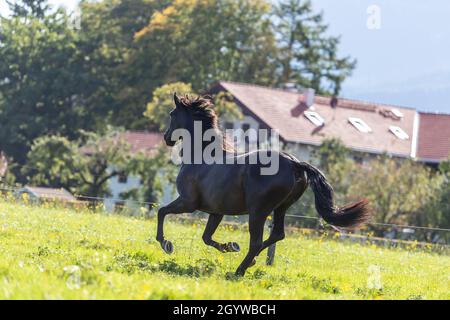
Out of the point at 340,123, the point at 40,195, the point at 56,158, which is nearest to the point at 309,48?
the point at 340,123

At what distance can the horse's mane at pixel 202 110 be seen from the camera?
45.9ft

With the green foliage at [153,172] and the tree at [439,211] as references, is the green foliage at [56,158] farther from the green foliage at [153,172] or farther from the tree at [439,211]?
the tree at [439,211]

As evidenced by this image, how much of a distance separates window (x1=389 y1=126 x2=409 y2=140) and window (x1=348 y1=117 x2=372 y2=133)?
174 centimetres

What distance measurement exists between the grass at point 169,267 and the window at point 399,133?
43606 millimetres

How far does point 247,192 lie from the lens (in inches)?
483

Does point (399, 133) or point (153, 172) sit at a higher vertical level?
point (399, 133)

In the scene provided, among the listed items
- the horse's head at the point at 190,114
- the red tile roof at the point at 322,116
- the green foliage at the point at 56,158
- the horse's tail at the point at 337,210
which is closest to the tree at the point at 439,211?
the green foliage at the point at 56,158

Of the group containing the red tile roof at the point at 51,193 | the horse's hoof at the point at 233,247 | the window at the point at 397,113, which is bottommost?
the red tile roof at the point at 51,193

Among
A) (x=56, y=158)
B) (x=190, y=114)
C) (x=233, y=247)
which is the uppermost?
(x=190, y=114)

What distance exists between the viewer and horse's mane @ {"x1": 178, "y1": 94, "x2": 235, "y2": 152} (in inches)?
550

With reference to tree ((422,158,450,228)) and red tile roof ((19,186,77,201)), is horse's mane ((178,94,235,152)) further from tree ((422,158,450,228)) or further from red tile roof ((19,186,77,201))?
tree ((422,158,450,228))

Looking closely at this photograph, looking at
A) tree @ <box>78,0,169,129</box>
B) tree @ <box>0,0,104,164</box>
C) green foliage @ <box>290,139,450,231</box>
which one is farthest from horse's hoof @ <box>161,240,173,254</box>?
tree @ <box>0,0,104,164</box>

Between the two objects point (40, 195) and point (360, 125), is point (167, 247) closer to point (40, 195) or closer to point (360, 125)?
point (40, 195)

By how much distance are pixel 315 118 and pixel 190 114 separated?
1853 inches
